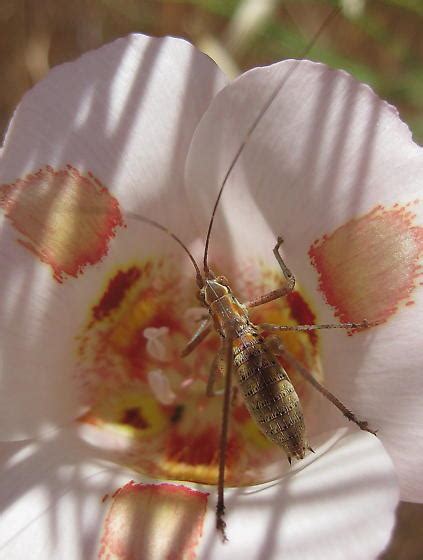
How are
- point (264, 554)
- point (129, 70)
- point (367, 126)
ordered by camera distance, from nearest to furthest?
point (264, 554) < point (367, 126) < point (129, 70)

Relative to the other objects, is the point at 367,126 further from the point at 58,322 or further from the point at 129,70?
the point at 58,322

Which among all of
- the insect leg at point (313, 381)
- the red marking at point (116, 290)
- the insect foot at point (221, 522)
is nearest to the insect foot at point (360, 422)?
the insect leg at point (313, 381)

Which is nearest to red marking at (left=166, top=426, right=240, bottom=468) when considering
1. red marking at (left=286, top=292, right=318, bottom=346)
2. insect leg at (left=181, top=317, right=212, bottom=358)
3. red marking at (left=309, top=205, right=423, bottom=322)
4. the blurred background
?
insect leg at (left=181, top=317, right=212, bottom=358)

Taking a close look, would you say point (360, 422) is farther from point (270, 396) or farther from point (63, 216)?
point (63, 216)

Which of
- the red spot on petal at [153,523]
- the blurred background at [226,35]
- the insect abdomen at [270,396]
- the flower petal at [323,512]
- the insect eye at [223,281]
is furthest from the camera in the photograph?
the blurred background at [226,35]

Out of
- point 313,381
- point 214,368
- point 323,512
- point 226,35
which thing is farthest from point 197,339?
point 226,35

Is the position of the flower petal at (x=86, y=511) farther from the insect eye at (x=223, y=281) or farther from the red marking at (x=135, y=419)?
the insect eye at (x=223, y=281)

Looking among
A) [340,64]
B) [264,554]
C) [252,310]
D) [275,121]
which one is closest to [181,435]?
[252,310]
